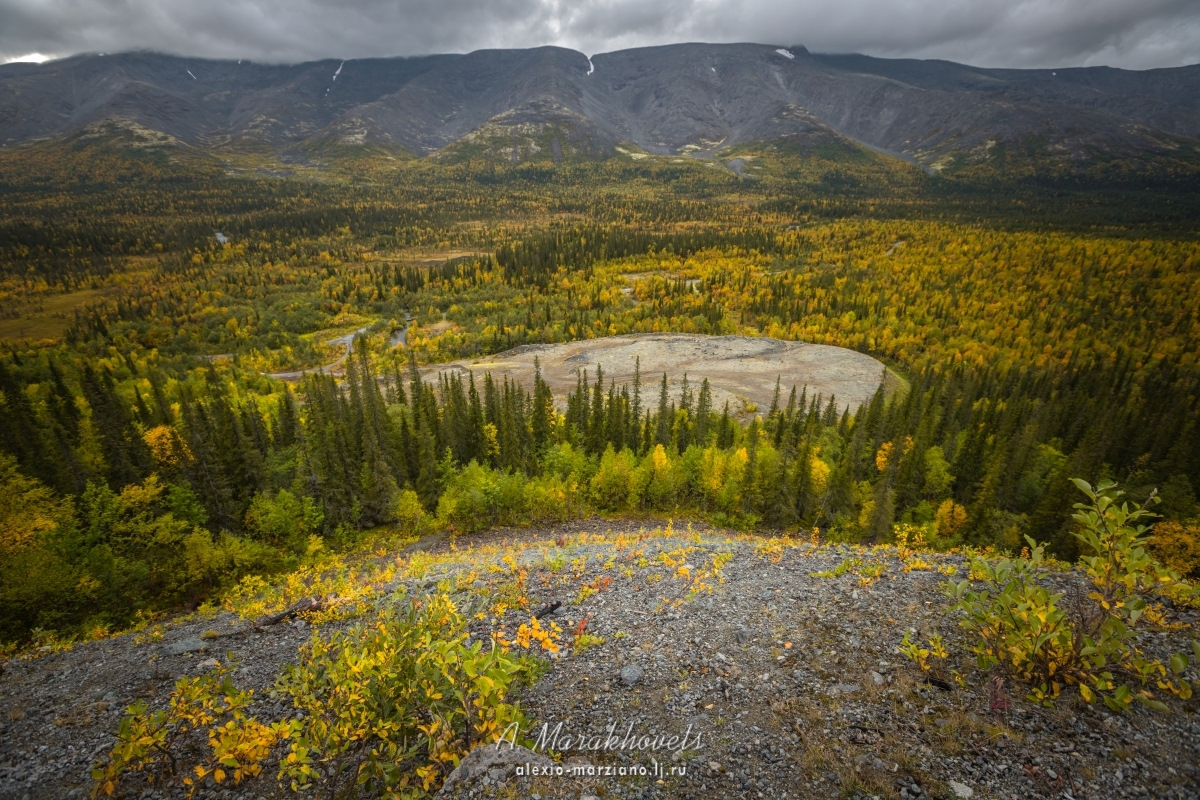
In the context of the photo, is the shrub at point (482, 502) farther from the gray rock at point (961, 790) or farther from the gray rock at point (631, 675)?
the gray rock at point (961, 790)

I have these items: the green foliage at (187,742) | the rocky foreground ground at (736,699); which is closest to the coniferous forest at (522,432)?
the rocky foreground ground at (736,699)

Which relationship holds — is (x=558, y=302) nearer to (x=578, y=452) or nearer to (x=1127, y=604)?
(x=578, y=452)

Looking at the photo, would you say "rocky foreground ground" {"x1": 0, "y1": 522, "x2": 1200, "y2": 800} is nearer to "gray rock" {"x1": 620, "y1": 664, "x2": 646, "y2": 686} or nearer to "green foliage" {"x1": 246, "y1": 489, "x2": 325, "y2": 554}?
"gray rock" {"x1": 620, "y1": 664, "x2": 646, "y2": 686}

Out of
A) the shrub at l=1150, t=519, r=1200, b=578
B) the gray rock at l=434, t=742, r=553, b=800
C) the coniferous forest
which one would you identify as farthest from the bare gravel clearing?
the gray rock at l=434, t=742, r=553, b=800

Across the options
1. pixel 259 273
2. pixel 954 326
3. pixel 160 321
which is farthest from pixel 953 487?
pixel 259 273

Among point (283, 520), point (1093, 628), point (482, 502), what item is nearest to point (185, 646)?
→ point (1093, 628)

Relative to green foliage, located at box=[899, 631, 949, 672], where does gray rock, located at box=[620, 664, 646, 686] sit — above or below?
below
